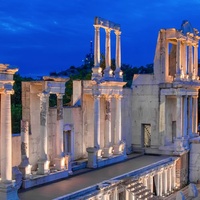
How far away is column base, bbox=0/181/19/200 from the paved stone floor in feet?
3.03

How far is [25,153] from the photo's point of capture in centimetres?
1827

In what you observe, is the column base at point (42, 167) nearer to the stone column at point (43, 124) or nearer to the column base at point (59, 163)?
the stone column at point (43, 124)

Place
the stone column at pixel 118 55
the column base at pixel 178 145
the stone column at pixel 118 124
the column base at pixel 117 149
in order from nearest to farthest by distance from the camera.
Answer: the column base at pixel 117 149, the stone column at pixel 118 55, the stone column at pixel 118 124, the column base at pixel 178 145

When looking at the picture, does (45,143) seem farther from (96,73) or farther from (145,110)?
(145,110)

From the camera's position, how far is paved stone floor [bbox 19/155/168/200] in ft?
54.1

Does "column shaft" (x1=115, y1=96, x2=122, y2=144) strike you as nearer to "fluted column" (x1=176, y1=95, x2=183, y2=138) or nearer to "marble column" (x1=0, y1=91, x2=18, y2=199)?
"fluted column" (x1=176, y1=95, x2=183, y2=138)

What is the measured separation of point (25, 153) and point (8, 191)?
3459 millimetres

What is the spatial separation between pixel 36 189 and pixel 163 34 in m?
16.1

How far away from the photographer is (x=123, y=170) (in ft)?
71.5

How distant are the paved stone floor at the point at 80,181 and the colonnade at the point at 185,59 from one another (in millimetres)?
6988

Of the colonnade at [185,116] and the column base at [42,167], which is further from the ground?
the colonnade at [185,116]

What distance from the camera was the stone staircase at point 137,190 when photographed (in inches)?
784

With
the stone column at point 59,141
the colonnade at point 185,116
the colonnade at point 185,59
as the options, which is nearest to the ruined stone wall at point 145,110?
the colonnade at point 185,116

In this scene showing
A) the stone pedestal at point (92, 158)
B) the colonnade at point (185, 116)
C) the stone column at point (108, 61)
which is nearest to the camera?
the stone pedestal at point (92, 158)
